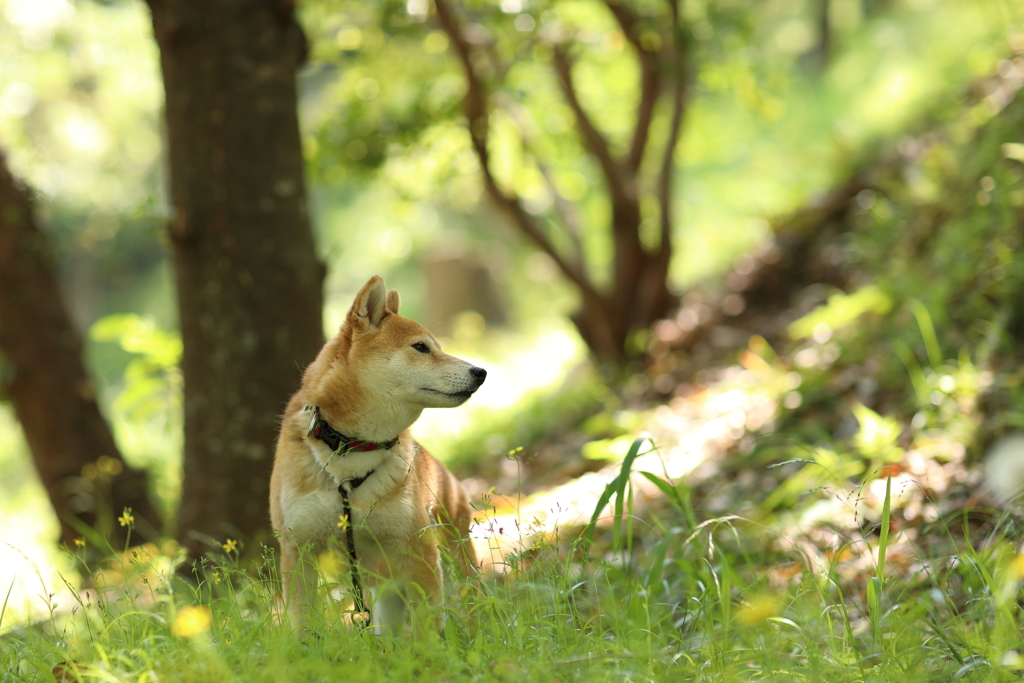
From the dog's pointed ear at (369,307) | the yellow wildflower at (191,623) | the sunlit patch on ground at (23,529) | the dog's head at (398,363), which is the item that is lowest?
the sunlit patch on ground at (23,529)

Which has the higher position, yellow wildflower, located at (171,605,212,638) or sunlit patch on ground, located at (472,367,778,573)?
yellow wildflower, located at (171,605,212,638)

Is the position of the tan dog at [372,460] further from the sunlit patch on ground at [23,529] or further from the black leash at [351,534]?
the sunlit patch on ground at [23,529]

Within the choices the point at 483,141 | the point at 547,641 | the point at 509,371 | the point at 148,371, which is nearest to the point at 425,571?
the point at 547,641

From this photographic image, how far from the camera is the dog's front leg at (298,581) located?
2.40 metres

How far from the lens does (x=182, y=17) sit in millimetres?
3812

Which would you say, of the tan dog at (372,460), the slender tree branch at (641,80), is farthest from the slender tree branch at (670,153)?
the tan dog at (372,460)

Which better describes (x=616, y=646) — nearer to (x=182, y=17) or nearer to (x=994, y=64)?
(x=182, y=17)

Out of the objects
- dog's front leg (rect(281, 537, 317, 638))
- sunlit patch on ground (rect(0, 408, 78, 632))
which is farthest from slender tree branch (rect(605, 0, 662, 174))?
sunlit patch on ground (rect(0, 408, 78, 632))

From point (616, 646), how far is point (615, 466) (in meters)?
2.96

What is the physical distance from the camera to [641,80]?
7.38 meters

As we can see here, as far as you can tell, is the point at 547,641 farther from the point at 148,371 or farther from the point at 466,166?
the point at 466,166

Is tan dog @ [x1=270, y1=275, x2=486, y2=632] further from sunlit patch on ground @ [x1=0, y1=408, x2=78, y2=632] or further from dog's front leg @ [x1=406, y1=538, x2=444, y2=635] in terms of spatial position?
sunlit patch on ground @ [x1=0, y1=408, x2=78, y2=632]

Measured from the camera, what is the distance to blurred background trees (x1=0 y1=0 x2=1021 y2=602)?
3.84m

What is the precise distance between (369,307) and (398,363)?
257mm
